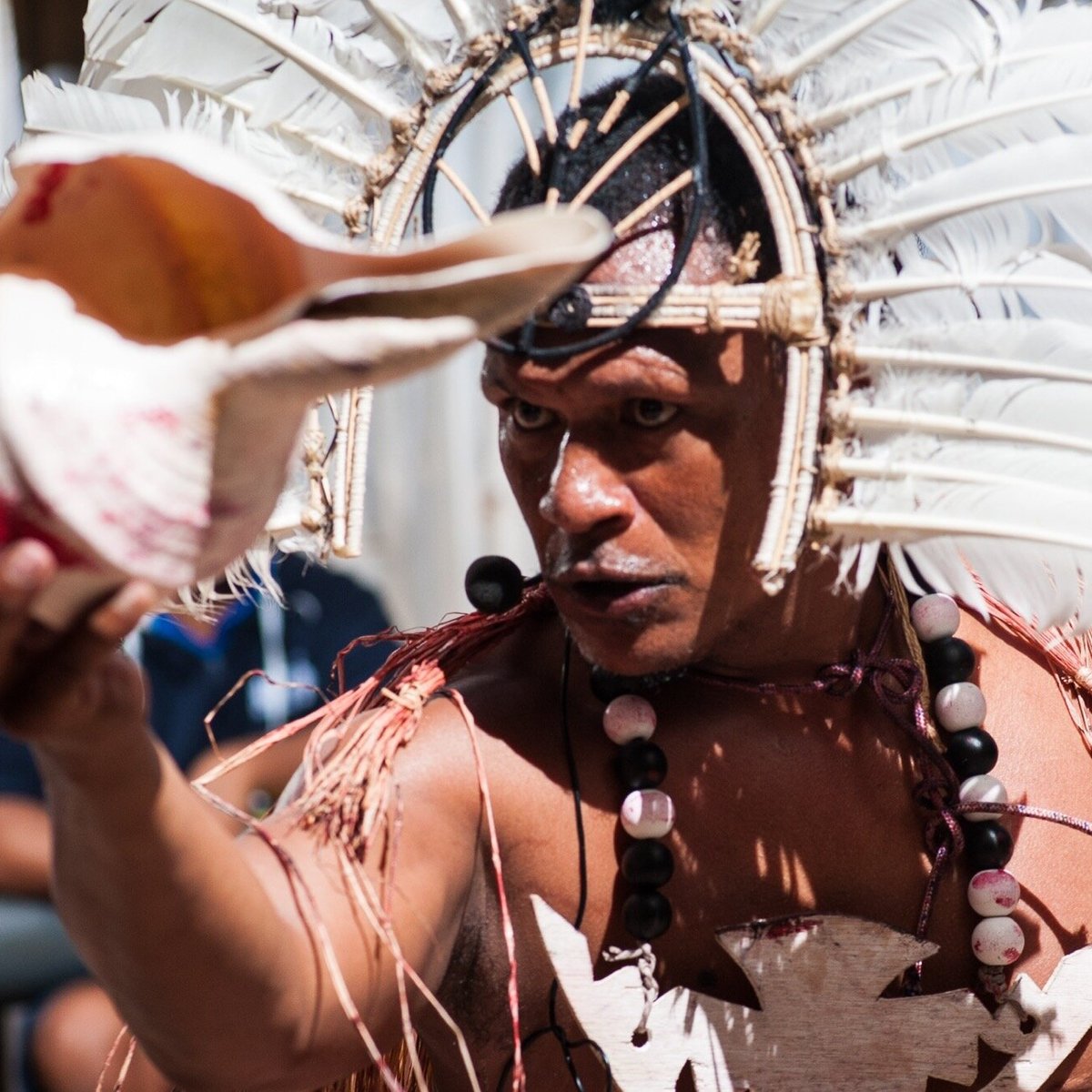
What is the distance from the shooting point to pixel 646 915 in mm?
1677

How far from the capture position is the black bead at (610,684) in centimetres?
176

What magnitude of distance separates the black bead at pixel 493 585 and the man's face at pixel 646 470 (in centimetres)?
14

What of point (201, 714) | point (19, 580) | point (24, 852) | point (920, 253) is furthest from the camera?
point (201, 714)

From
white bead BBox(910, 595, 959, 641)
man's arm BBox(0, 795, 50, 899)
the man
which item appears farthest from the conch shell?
man's arm BBox(0, 795, 50, 899)

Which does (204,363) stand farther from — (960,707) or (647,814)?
(960,707)

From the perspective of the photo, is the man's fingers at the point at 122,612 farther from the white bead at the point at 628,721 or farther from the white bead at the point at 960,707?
the white bead at the point at 960,707

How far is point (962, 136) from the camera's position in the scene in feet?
5.33

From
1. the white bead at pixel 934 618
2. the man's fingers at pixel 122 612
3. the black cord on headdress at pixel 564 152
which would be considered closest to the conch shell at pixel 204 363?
the man's fingers at pixel 122 612

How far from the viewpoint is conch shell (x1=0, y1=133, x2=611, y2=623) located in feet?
3.24

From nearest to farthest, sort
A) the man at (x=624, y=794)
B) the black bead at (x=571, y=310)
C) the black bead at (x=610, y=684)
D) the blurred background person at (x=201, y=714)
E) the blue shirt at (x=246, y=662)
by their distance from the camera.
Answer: the man at (x=624, y=794) → the black bead at (x=571, y=310) → the black bead at (x=610, y=684) → the blurred background person at (x=201, y=714) → the blue shirt at (x=246, y=662)

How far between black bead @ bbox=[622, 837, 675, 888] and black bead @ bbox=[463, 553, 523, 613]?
0.30 metres

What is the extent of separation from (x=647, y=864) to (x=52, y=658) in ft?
2.63

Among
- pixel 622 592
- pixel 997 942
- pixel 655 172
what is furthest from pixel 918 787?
pixel 655 172

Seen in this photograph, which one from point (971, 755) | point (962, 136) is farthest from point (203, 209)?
point (971, 755)
